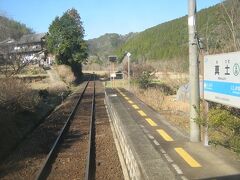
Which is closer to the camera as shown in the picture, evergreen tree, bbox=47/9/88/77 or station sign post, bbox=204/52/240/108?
station sign post, bbox=204/52/240/108

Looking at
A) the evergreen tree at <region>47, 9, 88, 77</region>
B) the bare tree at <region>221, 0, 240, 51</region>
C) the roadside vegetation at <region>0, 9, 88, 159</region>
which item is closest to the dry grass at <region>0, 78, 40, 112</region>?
the roadside vegetation at <region>0, 9, 88, 159</region>

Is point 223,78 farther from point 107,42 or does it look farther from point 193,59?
point 107,42

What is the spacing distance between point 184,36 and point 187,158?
34.6 m

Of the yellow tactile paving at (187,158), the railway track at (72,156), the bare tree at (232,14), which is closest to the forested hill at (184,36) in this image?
the bare tree at (232,14)

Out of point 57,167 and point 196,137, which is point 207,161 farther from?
point 57,167

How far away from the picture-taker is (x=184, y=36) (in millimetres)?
42094

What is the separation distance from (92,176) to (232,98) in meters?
4.14

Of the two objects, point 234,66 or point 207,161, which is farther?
point 207,161

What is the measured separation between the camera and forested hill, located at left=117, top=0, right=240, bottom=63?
14.3 meters

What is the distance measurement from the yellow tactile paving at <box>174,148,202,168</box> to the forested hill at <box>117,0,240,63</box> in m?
4.67

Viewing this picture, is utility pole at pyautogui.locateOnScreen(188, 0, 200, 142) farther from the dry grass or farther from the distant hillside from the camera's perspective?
the distant hillside

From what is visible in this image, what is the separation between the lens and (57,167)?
10953 millimetres

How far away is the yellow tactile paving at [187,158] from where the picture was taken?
8109 millimetres

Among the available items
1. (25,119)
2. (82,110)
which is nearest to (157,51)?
(82,110)
